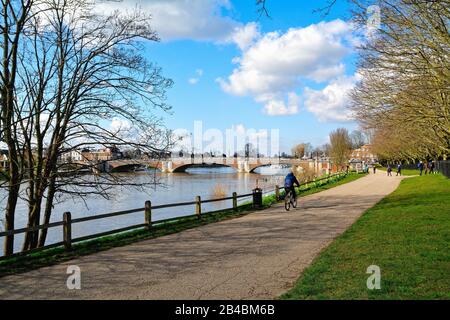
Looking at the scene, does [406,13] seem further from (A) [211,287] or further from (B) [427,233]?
(A) [211,287]

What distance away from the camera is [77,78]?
12555 mm

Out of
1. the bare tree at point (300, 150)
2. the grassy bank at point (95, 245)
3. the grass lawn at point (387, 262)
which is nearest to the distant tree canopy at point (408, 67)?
the grass lawn at point (387, 262)

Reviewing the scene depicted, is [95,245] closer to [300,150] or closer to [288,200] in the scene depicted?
[288,200]

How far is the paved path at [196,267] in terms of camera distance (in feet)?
20.7

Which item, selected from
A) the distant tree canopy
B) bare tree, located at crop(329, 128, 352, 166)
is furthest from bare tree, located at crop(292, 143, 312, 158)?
the distant tree canopy

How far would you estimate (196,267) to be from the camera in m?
7.83

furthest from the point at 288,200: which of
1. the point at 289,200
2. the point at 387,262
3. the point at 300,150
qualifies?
the point at 300,150

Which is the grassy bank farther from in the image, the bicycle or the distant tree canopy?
the distant tree canopy

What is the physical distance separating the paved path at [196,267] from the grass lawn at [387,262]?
0.46m

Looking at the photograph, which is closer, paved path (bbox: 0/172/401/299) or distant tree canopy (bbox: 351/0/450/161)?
paved path (bbox: 0/172/401/299)

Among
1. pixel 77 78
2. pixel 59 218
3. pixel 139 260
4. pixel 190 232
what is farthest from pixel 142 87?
pixel 59 218

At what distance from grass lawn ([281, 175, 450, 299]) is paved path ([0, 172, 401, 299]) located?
1.50ft

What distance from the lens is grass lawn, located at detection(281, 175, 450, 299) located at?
5.71 meters
